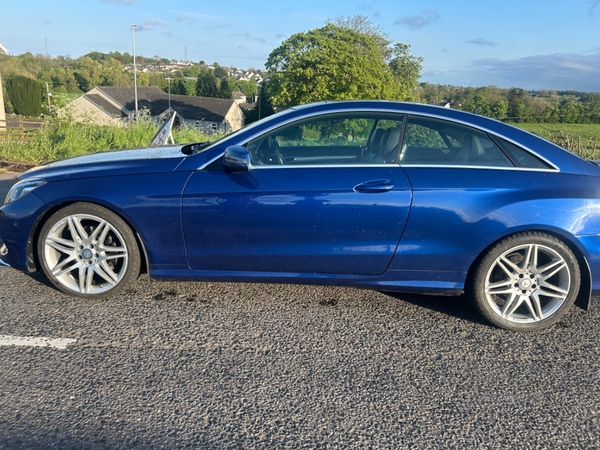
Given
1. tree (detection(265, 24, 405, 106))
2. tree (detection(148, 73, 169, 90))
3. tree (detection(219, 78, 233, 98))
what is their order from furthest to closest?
tree (detection(148, 73, 169, 90)) → tree (detection(219, 78, 233, 98)) → tree (detection(265, 24, 405, 106))

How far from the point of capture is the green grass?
10531mm

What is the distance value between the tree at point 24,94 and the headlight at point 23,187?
7978cm

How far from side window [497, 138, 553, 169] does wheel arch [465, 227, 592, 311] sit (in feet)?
Result: 1.51

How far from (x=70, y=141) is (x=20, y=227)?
8230mm

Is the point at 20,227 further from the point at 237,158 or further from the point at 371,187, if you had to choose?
the point at 371,187

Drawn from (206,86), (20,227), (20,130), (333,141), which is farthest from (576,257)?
(206,86)

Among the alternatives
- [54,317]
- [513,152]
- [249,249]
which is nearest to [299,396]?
[249,249]

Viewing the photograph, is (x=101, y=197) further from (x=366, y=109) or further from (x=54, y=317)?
(x=366, y=109)

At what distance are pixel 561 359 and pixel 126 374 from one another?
2.64 meters

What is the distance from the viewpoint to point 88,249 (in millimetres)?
3445

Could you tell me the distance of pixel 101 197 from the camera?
3332mm

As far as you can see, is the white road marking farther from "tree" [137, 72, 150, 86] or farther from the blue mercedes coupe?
"tree" [137, 72, 150, 86]

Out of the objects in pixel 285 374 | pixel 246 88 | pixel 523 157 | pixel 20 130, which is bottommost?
pixel 285 374

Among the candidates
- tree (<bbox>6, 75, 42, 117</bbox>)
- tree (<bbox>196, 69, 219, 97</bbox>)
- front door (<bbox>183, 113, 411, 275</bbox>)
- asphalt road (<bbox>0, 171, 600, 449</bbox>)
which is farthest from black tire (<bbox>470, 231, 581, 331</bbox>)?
tree (<bbox>196, 69, 219, 97</bbox>)
